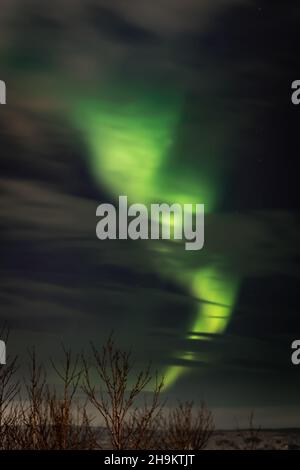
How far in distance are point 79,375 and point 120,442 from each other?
1915mm

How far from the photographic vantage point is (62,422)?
20.8 metres
